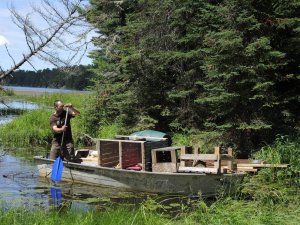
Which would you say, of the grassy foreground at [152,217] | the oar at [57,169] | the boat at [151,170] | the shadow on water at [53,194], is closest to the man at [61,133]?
the boat at [151,170]

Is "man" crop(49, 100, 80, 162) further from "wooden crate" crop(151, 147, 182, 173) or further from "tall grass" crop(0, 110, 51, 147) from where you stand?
"tall grass" crop(0, 110, 51, 147)

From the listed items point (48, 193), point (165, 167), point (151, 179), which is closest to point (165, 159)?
point (165, 167)

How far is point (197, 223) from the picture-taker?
710 centimetres

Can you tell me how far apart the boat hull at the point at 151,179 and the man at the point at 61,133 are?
1.27 ft

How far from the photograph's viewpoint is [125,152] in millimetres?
12500

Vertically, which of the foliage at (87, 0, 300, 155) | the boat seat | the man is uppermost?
the foliage at (87, 0, 300, 155)

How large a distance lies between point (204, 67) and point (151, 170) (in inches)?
155

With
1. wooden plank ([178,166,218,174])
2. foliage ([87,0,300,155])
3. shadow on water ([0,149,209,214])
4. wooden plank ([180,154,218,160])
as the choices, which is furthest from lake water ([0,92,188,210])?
foliage ([87,0,300,155])

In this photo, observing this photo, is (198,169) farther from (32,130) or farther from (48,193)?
(32,130)

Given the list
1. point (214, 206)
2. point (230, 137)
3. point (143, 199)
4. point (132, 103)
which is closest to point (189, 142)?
point (230, 137)

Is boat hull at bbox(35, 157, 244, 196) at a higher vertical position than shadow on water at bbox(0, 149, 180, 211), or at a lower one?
higher

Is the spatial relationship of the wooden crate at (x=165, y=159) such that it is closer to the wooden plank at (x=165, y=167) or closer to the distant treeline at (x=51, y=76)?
the wooden plank at (x=165, y=167)

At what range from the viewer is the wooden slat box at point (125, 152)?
12107 mm

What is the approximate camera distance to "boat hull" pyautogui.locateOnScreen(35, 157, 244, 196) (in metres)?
11.0
